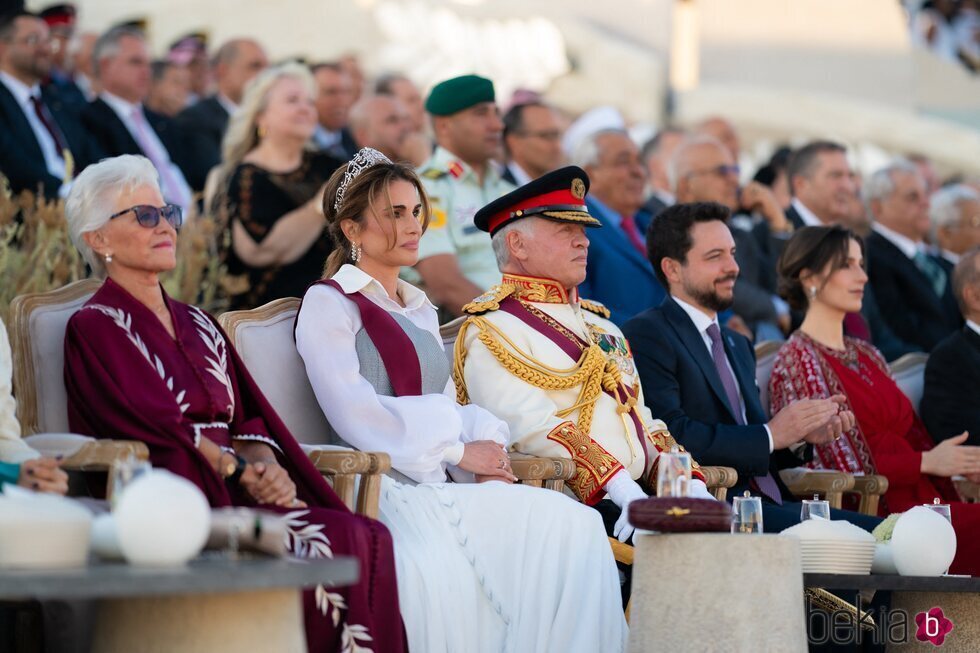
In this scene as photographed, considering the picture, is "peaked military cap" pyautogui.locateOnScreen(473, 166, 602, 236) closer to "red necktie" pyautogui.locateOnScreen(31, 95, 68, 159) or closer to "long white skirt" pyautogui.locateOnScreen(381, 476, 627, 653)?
"long white skirt" pyautogui.locateOnScreen(381, 476, 627, 653)

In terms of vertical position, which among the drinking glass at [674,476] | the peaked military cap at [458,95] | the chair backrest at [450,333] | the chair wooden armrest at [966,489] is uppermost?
the peaked military cap at [458,95]

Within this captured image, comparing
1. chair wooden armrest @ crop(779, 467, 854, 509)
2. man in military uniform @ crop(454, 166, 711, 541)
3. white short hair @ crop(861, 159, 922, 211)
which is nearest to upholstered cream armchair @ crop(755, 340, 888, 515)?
chair wooden armrest @ crop(779, 467, 854, 509)

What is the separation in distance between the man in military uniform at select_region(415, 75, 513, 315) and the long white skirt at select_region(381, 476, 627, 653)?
2.25m

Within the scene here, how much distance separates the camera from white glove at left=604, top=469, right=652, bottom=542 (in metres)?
5.60

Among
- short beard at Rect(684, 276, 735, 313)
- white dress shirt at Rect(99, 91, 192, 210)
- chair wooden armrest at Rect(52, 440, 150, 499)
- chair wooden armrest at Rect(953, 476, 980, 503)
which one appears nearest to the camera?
chair wooden armrest at Rect(52, 440, 150, 499)

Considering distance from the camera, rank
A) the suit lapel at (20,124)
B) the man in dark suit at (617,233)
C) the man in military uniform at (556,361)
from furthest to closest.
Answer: the suit lapel at (20,124), the man in dark suit at (617,233), the man in military uniform at (556,361)

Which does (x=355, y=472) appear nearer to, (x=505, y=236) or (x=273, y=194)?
(x=505, y=236)

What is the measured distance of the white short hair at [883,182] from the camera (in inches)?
396

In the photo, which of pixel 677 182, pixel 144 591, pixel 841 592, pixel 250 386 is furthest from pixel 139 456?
pixel 677 182

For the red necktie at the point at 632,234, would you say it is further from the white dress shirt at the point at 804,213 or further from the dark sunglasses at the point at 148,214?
the dark sunglasses at the point at 148,214

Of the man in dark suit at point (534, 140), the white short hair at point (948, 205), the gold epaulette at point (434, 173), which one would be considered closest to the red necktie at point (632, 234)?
the man in dark suit at point (534, 140)

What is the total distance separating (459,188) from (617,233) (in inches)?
29.4

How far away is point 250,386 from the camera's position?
510cm

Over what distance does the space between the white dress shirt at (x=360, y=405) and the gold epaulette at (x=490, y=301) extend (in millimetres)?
605
